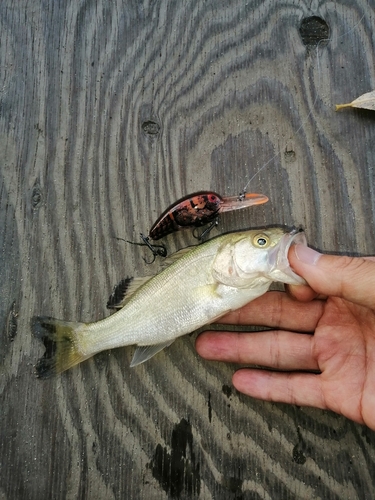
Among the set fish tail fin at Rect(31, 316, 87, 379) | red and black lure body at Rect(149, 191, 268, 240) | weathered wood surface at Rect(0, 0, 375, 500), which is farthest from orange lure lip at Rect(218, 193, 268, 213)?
fish tail fin at Rect(31, 316, 87, 379)

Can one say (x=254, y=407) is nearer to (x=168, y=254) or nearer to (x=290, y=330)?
(x=290, y=330)

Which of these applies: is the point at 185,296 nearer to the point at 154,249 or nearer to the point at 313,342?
the point at 154,249

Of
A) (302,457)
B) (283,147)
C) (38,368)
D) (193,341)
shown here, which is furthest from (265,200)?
(38,368)

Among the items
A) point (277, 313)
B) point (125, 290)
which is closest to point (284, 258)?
point (277, 313)

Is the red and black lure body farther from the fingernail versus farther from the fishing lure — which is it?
the fingernail

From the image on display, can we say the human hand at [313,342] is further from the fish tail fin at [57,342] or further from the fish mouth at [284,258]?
the fish tail fin at [57,342]
